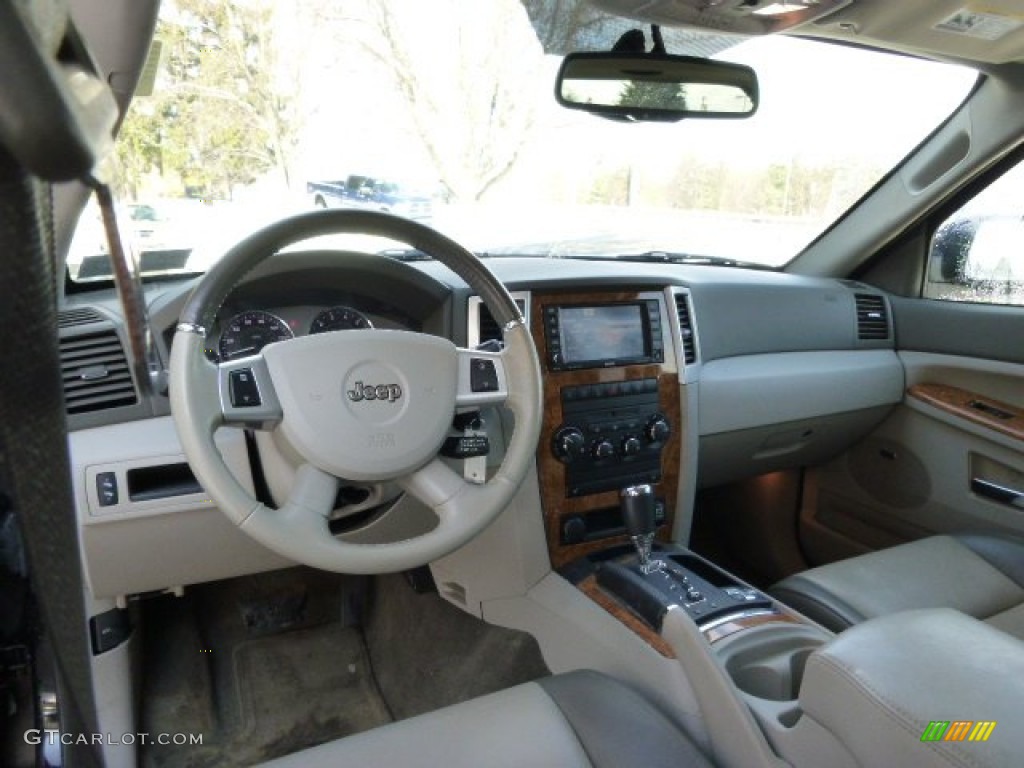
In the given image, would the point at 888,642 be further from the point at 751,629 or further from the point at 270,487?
the point at 270,487

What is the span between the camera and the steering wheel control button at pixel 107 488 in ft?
5.87

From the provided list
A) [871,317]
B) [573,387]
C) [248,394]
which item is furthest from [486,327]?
[871,317]

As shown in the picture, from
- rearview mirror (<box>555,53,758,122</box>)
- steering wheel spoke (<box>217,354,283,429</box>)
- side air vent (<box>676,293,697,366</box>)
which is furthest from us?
side air vent (<box>676,293,697,366</box>)

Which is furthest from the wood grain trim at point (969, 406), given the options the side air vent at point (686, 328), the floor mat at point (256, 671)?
the floor mat at point (256, 671)

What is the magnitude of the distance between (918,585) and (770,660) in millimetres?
629

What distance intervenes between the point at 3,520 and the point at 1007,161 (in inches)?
121

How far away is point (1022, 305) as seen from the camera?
2770 mm

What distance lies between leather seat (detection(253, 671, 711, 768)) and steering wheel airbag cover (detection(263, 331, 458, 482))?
1.53ft

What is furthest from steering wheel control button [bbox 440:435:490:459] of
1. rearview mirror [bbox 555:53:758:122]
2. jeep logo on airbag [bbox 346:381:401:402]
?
rearview mirror [bbox 555:53:758:122]

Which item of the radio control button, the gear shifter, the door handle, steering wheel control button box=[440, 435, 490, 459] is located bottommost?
the door handle

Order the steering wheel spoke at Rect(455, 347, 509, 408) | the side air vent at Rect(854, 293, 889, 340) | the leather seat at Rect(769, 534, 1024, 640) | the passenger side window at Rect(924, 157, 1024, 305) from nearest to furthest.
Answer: the steering wheel spoke at Rect(455, 347, 509, 408) < the leather seat at Rect(769, 534, 1024, 640) < the passenger side window at Rect(924, 157, 1024, 305) < the side air vent at Rect(854, 293, 889, 340)

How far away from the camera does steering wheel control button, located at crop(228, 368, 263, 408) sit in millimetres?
1465

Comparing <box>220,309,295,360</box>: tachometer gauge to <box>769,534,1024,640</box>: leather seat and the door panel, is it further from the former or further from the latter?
the door panel

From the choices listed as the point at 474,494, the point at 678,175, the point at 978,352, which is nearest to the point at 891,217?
the point at 978,352
